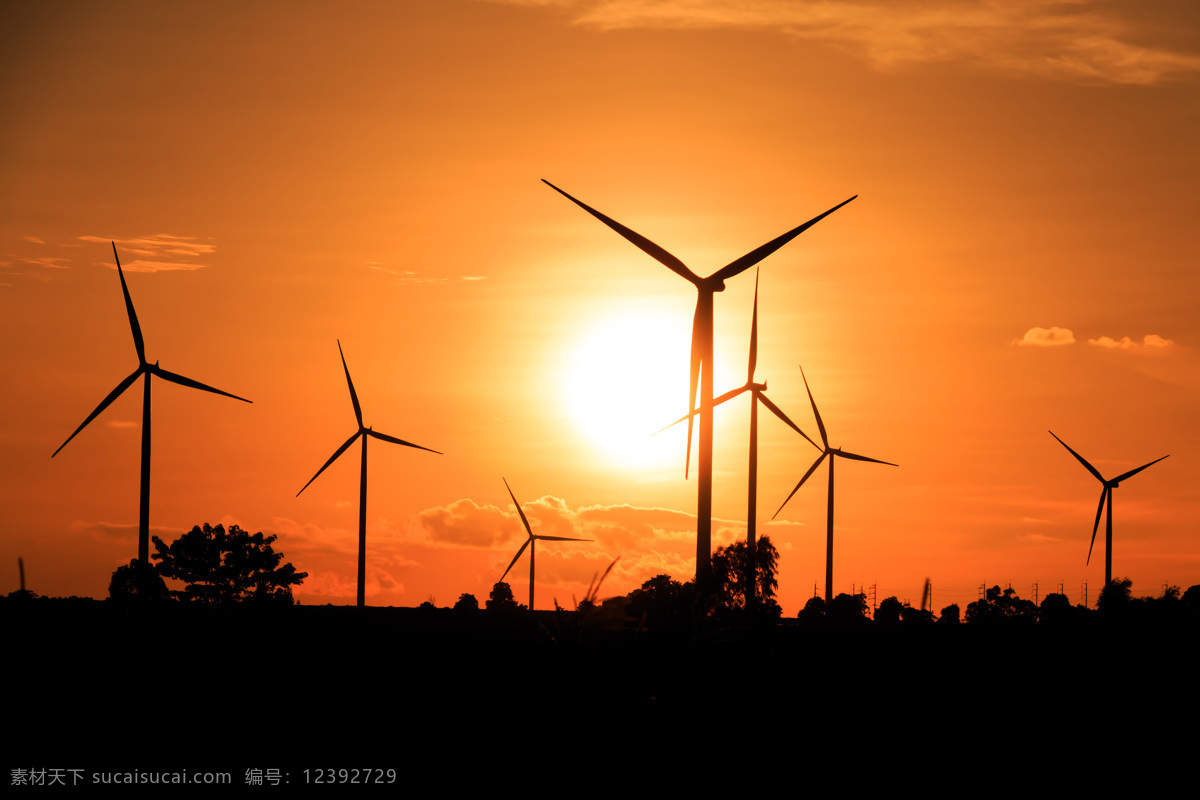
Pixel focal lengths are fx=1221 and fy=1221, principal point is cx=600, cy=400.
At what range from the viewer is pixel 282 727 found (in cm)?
5238

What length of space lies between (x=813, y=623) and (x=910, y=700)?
104 meters

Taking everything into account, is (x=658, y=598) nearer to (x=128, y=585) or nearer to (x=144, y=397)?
(x=144, y=397)

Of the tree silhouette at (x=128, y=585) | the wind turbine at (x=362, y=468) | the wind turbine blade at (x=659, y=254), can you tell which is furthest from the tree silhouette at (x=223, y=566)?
the wind turbine blade at (x=659, y=254)

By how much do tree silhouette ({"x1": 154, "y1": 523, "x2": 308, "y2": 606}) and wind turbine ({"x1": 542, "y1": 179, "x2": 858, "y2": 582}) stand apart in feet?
405

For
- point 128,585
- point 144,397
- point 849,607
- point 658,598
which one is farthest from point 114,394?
point 849,607

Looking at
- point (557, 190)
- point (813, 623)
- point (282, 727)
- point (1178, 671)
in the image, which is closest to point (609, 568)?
point (282, 727)

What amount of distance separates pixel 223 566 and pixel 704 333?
437 ft

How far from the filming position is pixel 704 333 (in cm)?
7106

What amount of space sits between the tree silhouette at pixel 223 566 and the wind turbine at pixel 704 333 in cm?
12352

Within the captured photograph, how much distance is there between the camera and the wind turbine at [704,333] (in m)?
Result: 64.5

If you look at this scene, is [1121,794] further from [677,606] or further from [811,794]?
[677,606]

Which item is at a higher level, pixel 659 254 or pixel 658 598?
pixel 659 254

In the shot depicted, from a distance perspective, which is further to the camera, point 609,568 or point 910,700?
point 910,700

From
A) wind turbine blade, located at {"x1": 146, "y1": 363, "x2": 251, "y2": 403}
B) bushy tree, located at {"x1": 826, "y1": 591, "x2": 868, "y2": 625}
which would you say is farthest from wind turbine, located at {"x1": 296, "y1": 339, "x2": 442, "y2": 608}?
bushy tree, located at {"x1": 826, "y1": 591, "x2": 868, "y2": 625}
